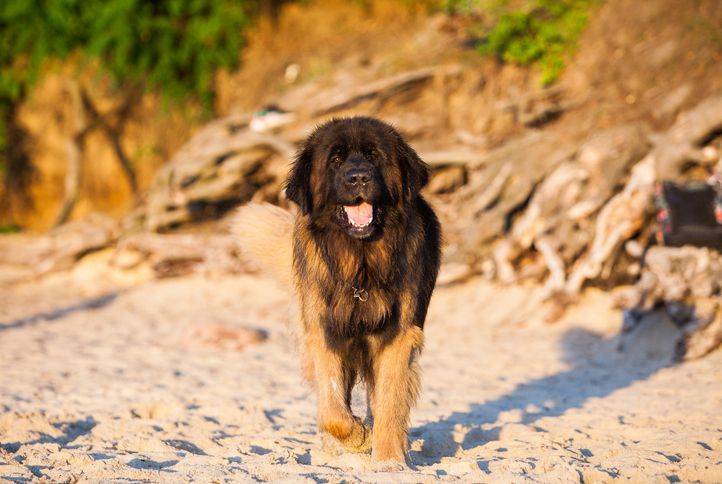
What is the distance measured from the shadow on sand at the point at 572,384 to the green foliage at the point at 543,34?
Result: 5.46 meters

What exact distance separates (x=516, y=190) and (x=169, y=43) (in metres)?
9.81

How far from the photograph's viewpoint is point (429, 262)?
4.64 m

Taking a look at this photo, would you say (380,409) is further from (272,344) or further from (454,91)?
(454,91)

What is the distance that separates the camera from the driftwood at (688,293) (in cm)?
711

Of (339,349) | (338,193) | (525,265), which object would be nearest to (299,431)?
(339,349)

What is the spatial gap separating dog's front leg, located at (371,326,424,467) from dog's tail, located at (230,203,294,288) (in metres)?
1.13

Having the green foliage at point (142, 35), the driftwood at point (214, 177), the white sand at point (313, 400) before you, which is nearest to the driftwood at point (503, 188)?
the white sand at point (313, 400)

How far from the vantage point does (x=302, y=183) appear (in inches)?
172

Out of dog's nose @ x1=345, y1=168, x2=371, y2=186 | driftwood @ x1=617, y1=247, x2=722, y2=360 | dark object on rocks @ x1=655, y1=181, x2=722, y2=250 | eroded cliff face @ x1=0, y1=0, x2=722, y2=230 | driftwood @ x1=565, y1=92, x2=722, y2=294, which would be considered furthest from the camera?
eroded cliff face @ x1=0, y1=0, x2=722, y2=230

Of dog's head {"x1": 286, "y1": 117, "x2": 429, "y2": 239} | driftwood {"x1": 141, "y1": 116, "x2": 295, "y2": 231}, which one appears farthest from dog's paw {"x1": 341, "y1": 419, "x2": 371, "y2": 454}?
driftwood {"x1": 141, "y1": 116, "x2": 295, "y2": 231}

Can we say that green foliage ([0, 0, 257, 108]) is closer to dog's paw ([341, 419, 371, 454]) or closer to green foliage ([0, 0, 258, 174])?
green foliage ([0, 0, 258, 174])

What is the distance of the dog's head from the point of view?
4.14 meters

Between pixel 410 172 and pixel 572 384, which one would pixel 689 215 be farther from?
pixel 410 172

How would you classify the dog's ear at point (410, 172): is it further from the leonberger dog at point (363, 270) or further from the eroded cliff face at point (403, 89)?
the eroded cliff face at point (403, 89)
